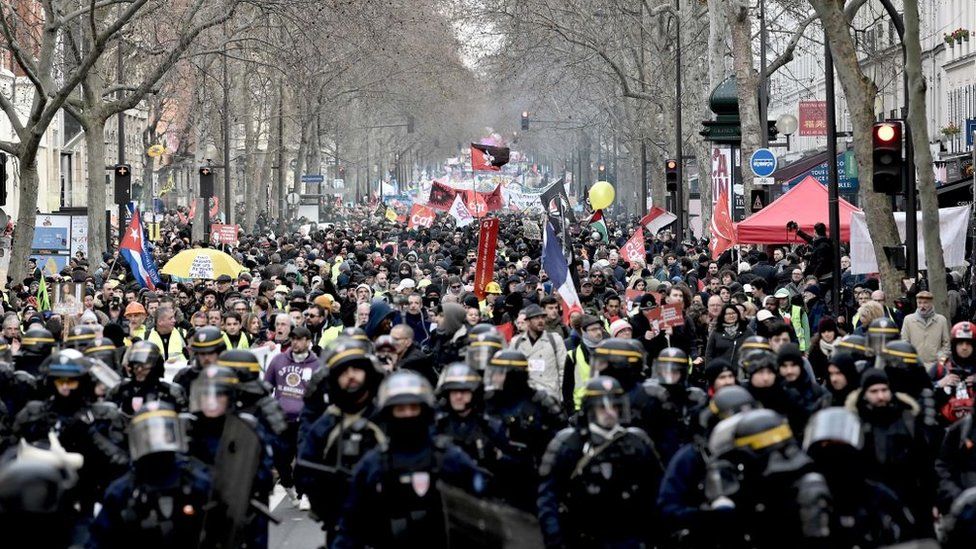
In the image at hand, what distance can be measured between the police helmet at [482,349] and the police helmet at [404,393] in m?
2.77

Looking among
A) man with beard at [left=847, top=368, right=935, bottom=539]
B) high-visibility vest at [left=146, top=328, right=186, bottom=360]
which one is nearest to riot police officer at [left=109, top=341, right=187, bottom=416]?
man with beard at [left=847, top=368, right=935, bottom=539]

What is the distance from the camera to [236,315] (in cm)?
1495

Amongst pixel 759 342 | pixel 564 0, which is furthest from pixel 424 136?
pixel 759 342

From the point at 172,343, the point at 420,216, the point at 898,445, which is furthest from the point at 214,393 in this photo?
the point at 420,216

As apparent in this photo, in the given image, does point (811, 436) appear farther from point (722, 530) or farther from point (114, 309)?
point (114, 309)

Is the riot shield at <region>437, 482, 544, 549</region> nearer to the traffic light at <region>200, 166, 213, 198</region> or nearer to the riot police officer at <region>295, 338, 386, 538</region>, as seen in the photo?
the riot police officer at <region>295, 338, 386, 538</region>

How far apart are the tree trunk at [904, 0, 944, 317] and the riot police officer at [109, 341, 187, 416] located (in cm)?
969

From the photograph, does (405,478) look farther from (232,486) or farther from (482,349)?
(482,349)

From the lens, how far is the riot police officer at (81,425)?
9109 millimetres

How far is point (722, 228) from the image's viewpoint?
29328 millimetres

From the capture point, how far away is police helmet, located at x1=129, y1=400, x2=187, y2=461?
7.69 meters

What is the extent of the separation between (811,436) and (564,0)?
4444 cm

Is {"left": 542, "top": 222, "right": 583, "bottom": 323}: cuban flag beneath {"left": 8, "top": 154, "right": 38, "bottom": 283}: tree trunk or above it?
beneath

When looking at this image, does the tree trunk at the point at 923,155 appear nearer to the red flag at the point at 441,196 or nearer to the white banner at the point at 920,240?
the white banner at the point at 920,240
